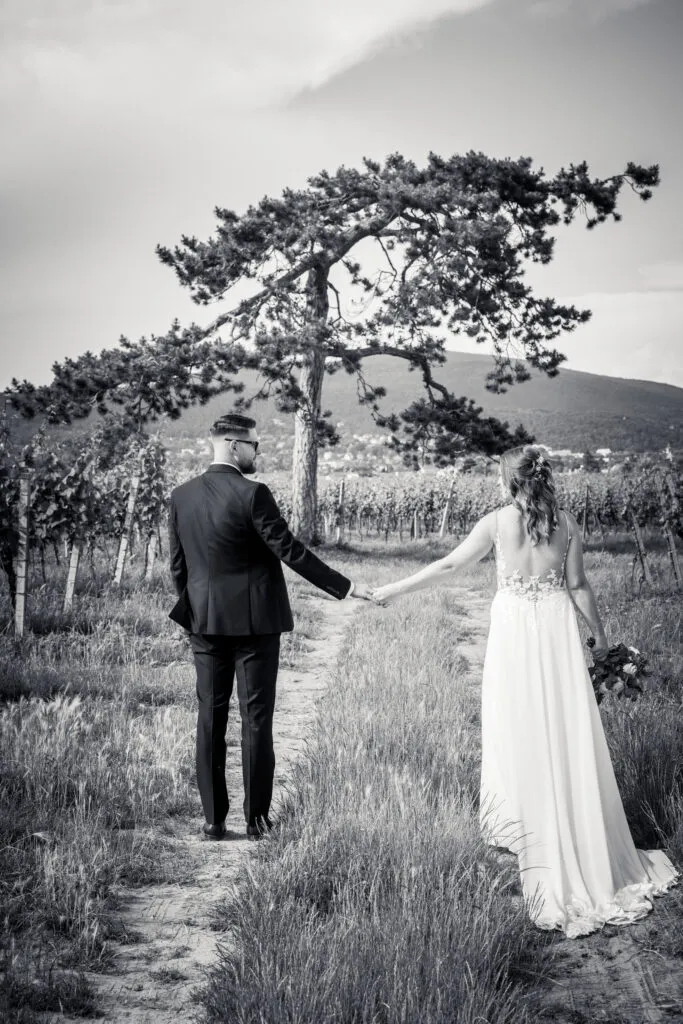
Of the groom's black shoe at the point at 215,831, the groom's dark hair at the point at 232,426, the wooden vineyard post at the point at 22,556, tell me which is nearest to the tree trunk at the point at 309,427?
the wooden vineyard post at the point at 22,556

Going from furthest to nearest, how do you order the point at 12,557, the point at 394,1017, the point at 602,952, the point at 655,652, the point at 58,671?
the point at 12,557
the point at 655,652
the point at 58,671
the point at 602,952
the point at 394,1017

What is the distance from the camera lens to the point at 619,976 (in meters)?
2.64

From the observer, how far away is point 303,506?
20.9 metres

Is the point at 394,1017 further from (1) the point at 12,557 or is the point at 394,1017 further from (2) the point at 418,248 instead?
(2) the point at 418,248

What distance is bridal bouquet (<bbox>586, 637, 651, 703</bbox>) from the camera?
369 cm

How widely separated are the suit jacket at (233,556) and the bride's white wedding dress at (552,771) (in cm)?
104

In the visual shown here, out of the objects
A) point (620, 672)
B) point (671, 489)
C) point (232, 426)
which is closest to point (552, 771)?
point (620, 672)

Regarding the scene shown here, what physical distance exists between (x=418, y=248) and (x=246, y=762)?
1579cm

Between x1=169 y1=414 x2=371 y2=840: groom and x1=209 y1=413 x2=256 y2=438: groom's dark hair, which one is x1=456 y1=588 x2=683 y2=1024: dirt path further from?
x1=209 y1=413 x2=256 y2=438: groom's dark hair

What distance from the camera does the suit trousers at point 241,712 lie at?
3822mm

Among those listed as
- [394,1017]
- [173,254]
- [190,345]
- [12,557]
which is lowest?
[394,1017]

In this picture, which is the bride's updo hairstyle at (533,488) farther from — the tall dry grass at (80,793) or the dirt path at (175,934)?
the tall dry grass at (80,793)

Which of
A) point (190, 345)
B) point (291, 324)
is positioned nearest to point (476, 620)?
point (291, 324)

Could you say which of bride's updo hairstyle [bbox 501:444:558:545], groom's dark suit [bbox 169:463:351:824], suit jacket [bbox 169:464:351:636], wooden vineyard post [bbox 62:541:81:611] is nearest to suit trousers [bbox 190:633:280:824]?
groom's dark suit [bbox 169:463:351:824]
